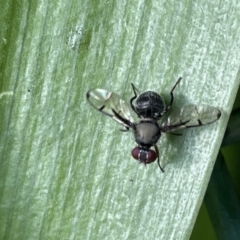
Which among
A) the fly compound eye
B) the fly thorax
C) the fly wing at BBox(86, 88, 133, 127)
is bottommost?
the fly compound eye

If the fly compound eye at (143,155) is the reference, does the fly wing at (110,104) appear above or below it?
above

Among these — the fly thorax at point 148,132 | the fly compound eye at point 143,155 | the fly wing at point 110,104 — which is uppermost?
the fly wing at point 110,104

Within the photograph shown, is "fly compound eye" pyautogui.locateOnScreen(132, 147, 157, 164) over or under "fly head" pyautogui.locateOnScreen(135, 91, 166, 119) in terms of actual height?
under

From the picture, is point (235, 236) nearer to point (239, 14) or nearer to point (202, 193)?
point (202, 193)
